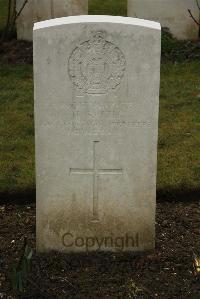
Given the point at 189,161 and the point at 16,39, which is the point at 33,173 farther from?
the point at 16,39

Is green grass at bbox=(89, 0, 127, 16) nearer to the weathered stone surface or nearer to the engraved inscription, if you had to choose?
the weathered stone surface

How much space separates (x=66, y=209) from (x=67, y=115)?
628 millimetres

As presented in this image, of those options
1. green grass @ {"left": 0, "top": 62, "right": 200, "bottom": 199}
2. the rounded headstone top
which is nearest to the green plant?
the rounded headstone top

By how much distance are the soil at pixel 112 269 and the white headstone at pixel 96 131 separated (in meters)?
0.11

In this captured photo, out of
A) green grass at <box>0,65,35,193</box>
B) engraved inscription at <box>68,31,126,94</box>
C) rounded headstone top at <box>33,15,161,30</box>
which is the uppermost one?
rounded headstone top at <box>33,15,161,30</box>

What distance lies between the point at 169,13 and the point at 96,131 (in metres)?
5.78

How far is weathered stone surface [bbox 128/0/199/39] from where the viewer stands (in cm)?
962

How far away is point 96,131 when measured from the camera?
429 cm

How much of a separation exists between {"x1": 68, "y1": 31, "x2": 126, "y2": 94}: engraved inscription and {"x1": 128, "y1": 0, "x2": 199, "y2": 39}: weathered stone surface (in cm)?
569

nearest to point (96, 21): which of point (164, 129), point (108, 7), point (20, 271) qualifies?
point (20, 271)

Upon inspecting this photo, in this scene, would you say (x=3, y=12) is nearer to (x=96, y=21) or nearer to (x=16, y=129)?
(x=16, y=129)

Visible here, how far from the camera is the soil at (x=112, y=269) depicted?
411cm

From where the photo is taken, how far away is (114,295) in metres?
4.09

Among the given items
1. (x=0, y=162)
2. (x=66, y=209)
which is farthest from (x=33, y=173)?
(x=66, y=209)
